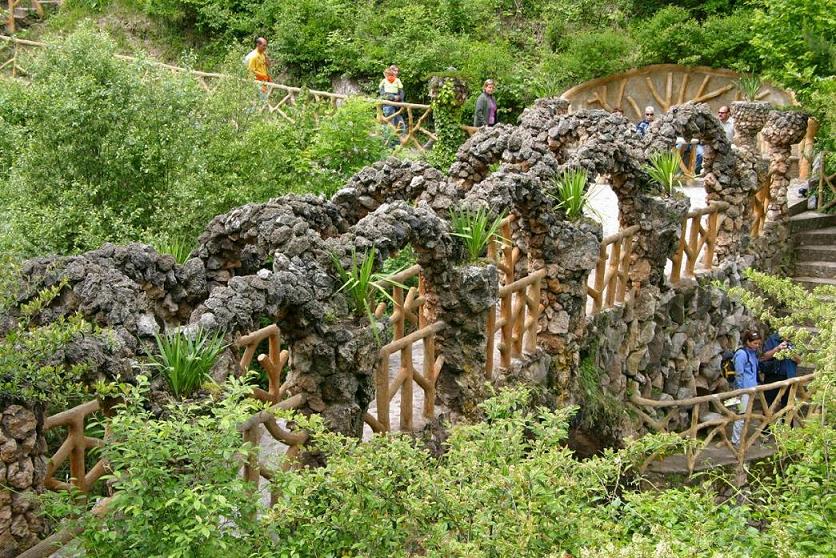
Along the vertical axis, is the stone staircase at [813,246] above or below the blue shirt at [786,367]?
above

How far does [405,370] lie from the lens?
9.44 metres

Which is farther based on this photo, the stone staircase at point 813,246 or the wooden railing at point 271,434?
the stone staircase at point 813,246

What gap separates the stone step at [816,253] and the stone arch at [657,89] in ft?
17.1

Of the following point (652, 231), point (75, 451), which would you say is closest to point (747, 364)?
point (652, 231)

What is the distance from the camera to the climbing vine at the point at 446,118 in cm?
1856

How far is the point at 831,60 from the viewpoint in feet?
55.5

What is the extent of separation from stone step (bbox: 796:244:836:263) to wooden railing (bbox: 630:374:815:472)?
4.17 meters

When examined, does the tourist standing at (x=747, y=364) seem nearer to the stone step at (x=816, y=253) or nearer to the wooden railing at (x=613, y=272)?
the wooden railing at (x=613, y=272)

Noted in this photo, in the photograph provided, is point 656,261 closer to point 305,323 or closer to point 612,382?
point 612,382

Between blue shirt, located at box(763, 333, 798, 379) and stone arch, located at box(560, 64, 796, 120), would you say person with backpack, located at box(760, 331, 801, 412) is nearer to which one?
blue shirt, located at box(763, 333, 798, 379)

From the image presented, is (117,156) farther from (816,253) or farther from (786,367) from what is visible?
(816,253)

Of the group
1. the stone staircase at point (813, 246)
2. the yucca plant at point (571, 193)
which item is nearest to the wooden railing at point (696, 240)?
the stone staircase at point (813, 246)

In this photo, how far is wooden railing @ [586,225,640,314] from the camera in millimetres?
12820

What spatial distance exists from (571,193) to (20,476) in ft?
23.3
